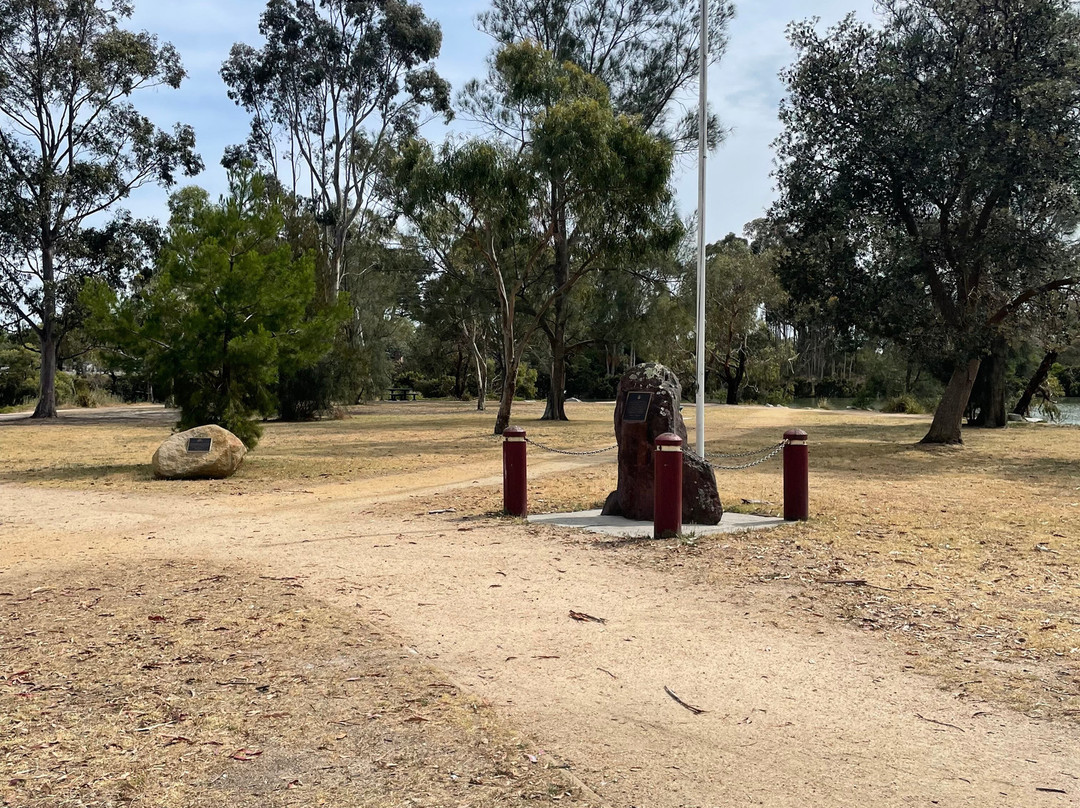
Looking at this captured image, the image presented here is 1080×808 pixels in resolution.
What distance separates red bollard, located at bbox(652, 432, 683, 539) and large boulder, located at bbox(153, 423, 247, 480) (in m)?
8.45

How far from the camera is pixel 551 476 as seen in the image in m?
15.0

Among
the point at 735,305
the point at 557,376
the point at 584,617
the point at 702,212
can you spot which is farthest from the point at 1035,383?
the point at 584,617

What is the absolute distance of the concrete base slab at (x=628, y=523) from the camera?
363 inches

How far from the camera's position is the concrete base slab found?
9219 millimetres

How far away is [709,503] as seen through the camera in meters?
9.66

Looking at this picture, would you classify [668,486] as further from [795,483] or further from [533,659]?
[533,659]

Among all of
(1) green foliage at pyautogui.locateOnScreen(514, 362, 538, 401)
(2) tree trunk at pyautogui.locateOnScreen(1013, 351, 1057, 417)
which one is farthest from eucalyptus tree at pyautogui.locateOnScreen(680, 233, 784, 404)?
(2) tree trunk at pyautogui.locateOnScreen(1013, 351, 1057, 417)

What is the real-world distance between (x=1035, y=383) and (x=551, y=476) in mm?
27413

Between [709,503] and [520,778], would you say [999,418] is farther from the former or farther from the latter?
[520,778]

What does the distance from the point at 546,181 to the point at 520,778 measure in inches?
841

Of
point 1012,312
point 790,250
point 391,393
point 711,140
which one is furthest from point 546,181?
point 391,393

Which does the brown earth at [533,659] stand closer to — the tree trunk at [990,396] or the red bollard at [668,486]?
the red bollard at [668,486]

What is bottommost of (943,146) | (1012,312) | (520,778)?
(520,778)

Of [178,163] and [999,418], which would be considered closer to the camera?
[999,418]
